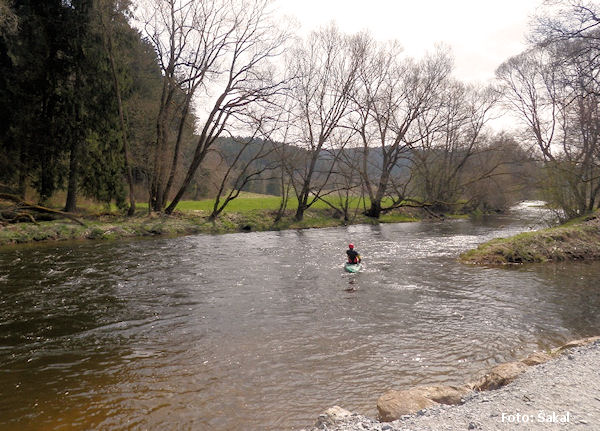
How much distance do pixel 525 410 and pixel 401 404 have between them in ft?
4.09

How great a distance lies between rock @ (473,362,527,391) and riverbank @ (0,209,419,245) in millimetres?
21270

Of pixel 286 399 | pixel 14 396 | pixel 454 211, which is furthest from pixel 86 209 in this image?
pixel 454 211

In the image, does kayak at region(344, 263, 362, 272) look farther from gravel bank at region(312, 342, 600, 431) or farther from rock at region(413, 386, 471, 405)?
gravel bank at region(312, 342, 600, 431)

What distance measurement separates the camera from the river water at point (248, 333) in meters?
4.98

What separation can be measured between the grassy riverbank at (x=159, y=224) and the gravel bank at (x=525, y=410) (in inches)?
828

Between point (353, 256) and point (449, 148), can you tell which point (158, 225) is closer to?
point (353, 256)

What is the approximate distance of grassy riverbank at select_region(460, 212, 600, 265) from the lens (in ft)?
50.1

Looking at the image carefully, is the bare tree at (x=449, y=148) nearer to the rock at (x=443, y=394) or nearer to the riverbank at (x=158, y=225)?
the riverbank at (x=158, y=225)

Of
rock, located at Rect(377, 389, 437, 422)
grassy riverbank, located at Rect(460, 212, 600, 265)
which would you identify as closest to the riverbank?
grassy riverbank, located at Rect(460, 212, 600, 265)

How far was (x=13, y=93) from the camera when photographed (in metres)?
22.6

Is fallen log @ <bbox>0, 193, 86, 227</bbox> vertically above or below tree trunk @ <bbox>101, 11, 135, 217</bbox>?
below

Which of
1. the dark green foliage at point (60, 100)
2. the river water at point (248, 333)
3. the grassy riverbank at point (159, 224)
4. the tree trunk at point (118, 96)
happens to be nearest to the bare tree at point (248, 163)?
the grassy riverbank at point (159, 224)

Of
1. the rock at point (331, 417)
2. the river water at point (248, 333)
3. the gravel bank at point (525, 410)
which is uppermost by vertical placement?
the gravel bank at point (525, 410)

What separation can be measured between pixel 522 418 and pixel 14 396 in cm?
629
